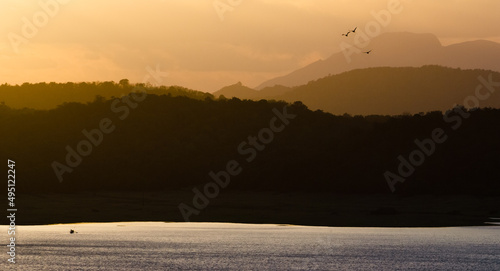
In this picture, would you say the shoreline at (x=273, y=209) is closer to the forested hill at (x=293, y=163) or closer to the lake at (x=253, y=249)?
the lake at (x=253, y=249)

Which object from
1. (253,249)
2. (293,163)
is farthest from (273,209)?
(253,249)

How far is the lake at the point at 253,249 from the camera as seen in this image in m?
96.2

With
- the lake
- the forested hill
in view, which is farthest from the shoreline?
the forested hill

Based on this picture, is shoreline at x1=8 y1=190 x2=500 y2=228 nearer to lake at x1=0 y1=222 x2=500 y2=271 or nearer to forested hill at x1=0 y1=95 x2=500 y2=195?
lake at x1=0 y1=222 x2=500 y2=271

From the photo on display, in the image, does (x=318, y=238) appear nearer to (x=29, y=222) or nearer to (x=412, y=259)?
(x=412, y=259)

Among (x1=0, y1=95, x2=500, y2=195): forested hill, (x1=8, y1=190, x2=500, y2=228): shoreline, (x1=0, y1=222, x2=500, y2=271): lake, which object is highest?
(x1=0, y1=95, x2=500, y2=195): forested hill

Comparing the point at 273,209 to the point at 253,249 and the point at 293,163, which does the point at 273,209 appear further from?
the point at 253,249

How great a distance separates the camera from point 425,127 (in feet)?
644

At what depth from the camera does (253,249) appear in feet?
374

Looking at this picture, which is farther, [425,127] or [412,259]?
[425,127]

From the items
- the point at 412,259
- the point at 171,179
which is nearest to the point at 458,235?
the point at 412,259

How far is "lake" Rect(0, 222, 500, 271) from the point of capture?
9619 cm

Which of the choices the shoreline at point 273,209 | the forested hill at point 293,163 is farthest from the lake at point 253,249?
the forested hill at point 293,163

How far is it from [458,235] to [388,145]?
195 feet
